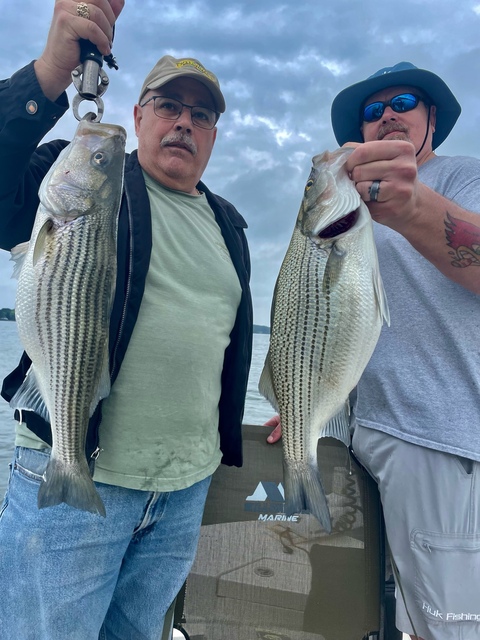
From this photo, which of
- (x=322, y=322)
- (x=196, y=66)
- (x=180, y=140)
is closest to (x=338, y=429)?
(x=322, y=322)

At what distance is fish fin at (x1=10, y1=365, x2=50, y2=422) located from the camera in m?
2.14

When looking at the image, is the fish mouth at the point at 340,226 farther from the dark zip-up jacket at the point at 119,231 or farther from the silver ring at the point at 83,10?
the silver ring at the point at 83,10

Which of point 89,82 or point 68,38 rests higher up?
point 68,38

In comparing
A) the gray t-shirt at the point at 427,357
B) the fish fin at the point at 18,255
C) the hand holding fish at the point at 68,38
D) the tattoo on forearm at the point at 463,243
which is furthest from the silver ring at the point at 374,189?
the fish fin at the point at 18,255

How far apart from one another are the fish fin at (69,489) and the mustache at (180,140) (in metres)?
1.88

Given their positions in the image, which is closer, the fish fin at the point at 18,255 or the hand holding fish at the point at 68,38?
the hand holding fish at the point at 68,38

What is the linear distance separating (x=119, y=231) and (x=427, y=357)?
1730mm

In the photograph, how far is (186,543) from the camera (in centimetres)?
256

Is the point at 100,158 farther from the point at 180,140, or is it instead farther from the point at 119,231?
the point at 180,140

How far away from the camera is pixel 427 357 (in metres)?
2.58

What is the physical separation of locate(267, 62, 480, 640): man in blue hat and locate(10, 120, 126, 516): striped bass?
1.24 meters

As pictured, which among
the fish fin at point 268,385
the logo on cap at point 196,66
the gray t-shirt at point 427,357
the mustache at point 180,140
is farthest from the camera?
the logo on cap at point 196,66

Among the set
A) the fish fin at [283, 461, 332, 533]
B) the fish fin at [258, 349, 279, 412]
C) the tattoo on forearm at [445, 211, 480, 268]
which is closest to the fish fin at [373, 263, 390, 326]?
the tattoo on forearm at [445, 211, 480, 268]

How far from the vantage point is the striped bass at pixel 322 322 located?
2137 millimetres
